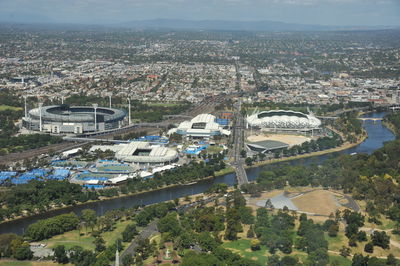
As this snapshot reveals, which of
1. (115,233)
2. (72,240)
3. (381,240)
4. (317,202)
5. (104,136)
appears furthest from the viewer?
(104,136)

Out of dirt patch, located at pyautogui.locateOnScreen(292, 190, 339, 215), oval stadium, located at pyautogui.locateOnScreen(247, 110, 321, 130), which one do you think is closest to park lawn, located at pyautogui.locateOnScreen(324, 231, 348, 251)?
dirt patch, located at pyautogui.locateOnScreen(292, 190, 339, 215)

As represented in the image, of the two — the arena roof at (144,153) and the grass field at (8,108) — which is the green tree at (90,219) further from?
the grass field at (8,108)

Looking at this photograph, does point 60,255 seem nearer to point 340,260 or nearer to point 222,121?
point 340,260

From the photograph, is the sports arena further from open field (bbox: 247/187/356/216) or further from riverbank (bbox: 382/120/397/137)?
riverbank (bbox: 382/120/397/137)

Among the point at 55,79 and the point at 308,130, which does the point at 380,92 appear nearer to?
the point at 308,130

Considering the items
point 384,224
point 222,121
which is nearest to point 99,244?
point 384,224

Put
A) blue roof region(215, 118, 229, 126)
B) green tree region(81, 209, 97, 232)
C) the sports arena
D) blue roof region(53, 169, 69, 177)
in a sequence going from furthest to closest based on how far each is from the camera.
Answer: blue roof region(215, 118, 229, 126) < the sports arena < blue roof region(53, 169, 69, 177) < green tree region(81, 209, 97, 232)
